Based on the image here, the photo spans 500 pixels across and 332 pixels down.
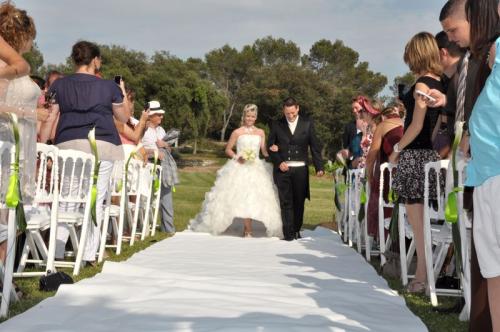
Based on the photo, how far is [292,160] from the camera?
459 inches

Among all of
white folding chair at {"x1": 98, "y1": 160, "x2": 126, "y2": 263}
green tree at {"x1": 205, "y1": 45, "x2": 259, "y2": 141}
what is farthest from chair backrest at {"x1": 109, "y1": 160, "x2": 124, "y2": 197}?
green tree at {"x1": 205, "y1": 45, "x2": 259, "y2": 141}

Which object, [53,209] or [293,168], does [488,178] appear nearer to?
[53,209]

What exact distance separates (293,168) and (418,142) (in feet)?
18.1

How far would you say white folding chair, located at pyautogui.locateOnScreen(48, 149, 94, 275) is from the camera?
6.39m

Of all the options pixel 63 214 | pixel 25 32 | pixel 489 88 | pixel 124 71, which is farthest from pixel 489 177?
pixel 124 71

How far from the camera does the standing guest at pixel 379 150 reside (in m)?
A: 7.68

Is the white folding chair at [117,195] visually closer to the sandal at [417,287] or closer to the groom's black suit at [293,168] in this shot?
the groom's black suit at [293,168]

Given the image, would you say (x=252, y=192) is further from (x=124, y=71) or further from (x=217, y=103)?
(x=217, y=103)

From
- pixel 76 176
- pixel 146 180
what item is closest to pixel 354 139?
pixel 146 180

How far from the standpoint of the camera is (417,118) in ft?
19.2

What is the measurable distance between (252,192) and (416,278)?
5841mm

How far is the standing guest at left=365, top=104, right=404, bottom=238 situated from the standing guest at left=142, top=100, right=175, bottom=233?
170 inches

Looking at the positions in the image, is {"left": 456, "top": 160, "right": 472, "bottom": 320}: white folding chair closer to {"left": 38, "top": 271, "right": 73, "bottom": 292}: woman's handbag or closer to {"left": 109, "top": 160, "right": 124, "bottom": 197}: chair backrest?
{"left": 38, "top": 271, "right": 73, "bottom": 292}: woman's handbag

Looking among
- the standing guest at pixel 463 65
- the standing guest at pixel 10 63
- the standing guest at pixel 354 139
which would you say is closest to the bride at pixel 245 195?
the standing guest at pixel 354 139
